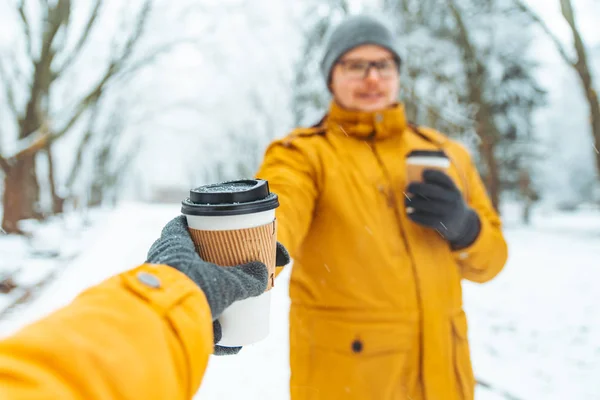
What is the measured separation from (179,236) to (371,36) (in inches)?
57.7

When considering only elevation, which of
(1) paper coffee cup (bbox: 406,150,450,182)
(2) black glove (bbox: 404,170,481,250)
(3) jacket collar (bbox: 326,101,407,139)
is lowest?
(2) black glove (bbox: 404,170,481,250)

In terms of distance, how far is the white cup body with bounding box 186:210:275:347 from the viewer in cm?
88

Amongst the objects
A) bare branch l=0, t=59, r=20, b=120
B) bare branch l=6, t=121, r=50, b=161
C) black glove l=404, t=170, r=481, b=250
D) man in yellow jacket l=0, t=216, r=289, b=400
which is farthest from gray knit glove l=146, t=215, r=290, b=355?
bare branch l=0, t=59, r=20, b=120

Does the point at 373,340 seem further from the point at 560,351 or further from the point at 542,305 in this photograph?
the point at 542,305

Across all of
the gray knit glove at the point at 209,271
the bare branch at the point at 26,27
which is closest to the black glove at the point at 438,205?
the gray knit glove at the point at 209,271

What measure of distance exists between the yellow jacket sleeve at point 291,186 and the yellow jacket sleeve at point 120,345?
24.3 inches

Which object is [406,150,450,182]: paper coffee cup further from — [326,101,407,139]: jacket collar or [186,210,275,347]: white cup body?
[186,210,275,347]: white cup body

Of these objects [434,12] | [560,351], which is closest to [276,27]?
[434,12]

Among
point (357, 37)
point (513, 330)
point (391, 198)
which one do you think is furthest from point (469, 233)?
point (513, 330)

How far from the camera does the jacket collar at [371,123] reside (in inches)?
67.4

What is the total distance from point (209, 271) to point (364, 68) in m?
1.40

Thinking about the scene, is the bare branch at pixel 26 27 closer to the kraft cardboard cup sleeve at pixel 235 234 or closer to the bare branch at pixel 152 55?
the bare branch at pixel 152 55

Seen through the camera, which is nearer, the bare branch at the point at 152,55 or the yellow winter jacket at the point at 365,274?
the yellow winter jacket at the point at 365,274

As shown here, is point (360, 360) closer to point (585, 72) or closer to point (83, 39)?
point (585, 72)
